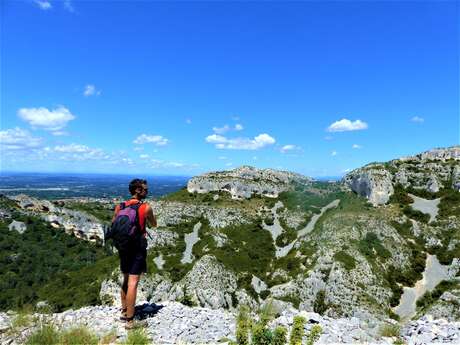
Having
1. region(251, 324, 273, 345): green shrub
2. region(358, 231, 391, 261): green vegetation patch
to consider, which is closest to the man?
region(251, 324, 273, 345): green shrub

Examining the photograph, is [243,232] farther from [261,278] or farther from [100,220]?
[100,220]

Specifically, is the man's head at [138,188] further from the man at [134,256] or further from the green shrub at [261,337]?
the green shrub at [261,337]

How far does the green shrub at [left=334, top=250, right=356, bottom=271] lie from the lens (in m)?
72.4

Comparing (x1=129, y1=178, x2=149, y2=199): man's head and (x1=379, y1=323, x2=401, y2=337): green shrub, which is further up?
(x1=129, y1=178, x2=149, y2=199): man's head

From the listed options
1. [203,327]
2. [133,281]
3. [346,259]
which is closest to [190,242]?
[346,259]

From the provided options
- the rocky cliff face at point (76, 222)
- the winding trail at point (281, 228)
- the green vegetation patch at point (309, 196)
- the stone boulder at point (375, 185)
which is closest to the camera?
the winding trail at point (281, 228)

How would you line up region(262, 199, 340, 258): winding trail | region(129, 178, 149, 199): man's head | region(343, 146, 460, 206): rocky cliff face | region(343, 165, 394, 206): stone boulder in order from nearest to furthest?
region(129, 178, 149, 199): man's head, region(262, 199, 340, 258): winding trail, region(343, 165, 394, 206): stone boulder, region(343, 146, 460, 206): rocky cliff face

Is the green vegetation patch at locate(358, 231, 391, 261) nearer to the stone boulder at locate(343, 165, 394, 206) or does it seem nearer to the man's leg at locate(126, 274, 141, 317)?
the stone boulder at locate(343, 165, 394, 206)

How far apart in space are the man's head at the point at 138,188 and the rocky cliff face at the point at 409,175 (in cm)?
11697

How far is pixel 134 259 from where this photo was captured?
8.70m

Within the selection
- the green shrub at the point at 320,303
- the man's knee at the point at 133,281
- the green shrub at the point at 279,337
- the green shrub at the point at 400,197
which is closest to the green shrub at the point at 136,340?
the man's knee at the point at 133,281

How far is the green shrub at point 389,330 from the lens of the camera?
9.16 metres

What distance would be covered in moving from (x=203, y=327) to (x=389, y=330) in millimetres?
5253

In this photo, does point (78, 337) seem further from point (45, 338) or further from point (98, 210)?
point (98, 210)
